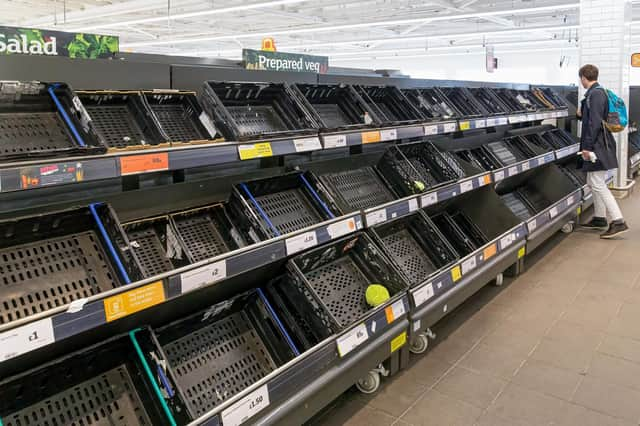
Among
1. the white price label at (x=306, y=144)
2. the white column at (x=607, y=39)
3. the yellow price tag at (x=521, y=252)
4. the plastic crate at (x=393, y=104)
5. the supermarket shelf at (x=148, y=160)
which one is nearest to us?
the supermarket shelf at (x=148, y=160)

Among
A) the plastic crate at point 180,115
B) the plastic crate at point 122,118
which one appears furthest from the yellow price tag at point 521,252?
the plastic crate at point 122,118

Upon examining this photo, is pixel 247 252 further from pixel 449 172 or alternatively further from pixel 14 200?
pixel 449 172

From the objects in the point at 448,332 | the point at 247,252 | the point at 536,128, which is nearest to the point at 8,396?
the point at 247,252

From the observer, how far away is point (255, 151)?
1905 millimetres

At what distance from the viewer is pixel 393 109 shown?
3168mm

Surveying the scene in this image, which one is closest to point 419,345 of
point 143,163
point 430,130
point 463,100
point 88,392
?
point 430,130

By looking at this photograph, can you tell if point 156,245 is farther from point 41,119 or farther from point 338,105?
point 338,105

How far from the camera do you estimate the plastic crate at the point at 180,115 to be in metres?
1.96

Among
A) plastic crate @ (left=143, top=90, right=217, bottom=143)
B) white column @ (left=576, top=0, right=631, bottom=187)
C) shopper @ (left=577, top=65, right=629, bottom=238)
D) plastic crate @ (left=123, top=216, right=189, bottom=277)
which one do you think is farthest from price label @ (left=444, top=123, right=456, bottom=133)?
white column @ (left=576, top=0, right=631, bottom=187)

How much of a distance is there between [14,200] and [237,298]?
0.89m

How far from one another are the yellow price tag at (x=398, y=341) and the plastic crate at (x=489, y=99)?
2.65m

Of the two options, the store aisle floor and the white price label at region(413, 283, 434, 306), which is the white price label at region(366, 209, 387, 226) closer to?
the white price label at region(413, 283, 434, 306)

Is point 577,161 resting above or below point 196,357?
above

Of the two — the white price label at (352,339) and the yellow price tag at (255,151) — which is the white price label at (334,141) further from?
the white price label at (352,339)
